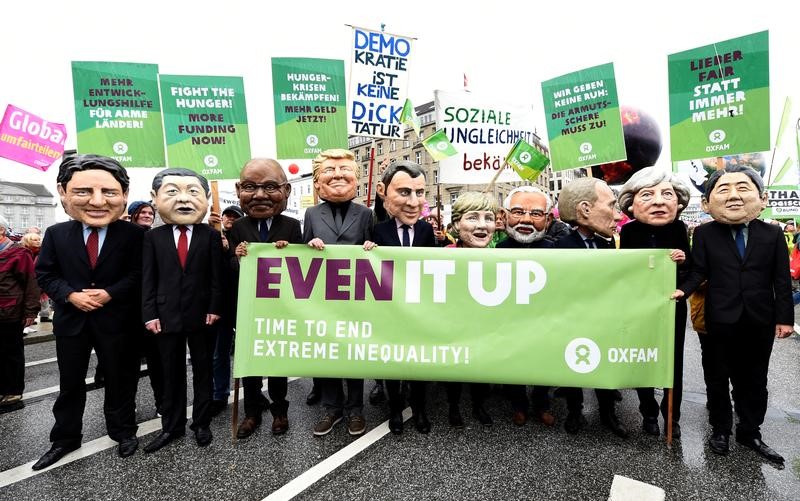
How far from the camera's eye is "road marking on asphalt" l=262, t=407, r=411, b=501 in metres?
2.56

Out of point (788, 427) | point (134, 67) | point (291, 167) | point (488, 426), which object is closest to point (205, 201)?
point (488, 426)

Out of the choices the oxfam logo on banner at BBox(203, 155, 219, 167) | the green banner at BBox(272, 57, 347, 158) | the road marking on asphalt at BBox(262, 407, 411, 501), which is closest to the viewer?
the road marking on asphalt at BBox(262, 407, 411, 501)

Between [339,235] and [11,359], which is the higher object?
[339,235]

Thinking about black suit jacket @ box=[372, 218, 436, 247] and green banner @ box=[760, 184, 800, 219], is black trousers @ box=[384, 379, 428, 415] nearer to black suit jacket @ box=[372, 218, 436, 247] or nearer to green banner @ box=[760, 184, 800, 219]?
black suit jacket @ box=[372, 218, 436, 247]

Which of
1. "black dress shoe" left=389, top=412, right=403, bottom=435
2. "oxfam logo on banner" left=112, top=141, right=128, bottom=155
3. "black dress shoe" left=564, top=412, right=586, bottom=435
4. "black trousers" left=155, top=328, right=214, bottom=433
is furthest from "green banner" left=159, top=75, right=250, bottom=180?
"black dress shoe" left=564, top=412, right=586, bottom=435

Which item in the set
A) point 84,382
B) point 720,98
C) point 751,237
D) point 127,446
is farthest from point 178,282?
point 720,98

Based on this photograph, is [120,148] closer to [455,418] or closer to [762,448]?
[455,418]

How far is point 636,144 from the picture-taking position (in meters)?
12.9

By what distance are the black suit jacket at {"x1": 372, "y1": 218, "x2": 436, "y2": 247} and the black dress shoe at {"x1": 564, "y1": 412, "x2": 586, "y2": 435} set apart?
5.94 feet

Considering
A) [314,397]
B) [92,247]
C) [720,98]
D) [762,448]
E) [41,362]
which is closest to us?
A: [762,448]

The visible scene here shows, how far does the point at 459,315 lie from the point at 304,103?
456cm

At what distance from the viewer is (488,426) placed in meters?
3.53

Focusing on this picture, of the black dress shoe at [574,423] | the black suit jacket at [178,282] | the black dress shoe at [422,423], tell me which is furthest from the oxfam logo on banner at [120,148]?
the black dress shoe at [574,423]

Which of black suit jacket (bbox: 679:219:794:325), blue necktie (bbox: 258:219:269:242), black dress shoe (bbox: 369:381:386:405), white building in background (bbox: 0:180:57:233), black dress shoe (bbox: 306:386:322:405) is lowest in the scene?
black dress shoe (bbox: 369:381:386:405)
